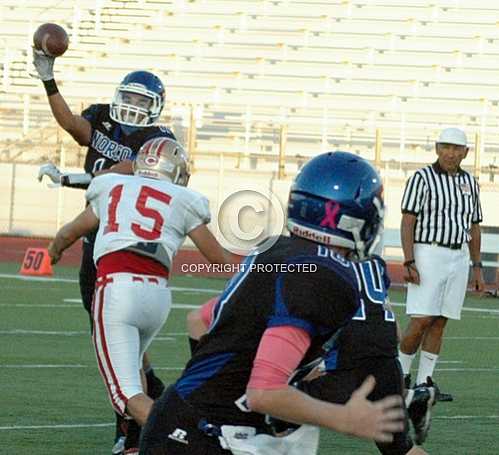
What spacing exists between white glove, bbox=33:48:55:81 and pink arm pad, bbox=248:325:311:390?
4137 mm

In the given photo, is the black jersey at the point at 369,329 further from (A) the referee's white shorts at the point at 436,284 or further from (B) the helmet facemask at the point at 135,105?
(A) the referee's white shorts at the point at 436,284

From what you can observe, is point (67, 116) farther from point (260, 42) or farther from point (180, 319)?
point (260, 42)

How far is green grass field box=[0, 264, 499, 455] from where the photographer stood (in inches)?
251

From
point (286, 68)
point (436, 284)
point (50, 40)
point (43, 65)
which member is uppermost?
point (286, 68)

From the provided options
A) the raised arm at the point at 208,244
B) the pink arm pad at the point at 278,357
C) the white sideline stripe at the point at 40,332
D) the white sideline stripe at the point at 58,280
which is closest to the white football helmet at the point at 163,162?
the raised arm at the point at 208,244

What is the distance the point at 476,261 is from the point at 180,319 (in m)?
3.71

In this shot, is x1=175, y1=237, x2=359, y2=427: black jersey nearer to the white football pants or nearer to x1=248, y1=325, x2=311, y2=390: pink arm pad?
x1=248, y1=325, x2=311, y2=390: pink arm pad

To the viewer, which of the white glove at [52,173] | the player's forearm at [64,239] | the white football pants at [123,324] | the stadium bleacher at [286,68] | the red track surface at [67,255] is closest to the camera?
the white football pants at [123,324]

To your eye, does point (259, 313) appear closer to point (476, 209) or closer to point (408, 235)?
point (408, 235)

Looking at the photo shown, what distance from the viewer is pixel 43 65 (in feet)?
22.3

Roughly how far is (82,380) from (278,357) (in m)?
5.51

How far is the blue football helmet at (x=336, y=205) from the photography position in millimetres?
3010

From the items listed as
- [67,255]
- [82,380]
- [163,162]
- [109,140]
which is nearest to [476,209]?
[82,380]

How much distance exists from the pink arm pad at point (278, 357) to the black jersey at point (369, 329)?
4.11 ft
